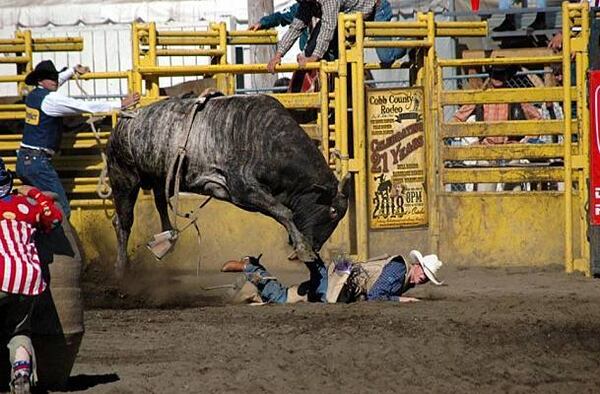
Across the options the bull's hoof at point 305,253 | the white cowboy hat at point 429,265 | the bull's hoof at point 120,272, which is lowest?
the bull's hoof at point 120,272

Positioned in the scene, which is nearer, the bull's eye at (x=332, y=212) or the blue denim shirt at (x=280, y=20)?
the bull's eye at (x=332, y=212)

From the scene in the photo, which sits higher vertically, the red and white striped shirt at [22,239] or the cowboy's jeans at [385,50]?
the cowboy's jeans at [385,50]

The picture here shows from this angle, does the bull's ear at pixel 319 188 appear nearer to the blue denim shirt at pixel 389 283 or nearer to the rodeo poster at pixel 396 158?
the blue denim shirt at pixel 389 283

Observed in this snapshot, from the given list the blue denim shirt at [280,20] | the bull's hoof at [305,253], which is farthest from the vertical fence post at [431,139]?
the bull's hoof at [305,253]

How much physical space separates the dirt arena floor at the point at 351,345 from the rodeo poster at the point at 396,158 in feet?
5.46

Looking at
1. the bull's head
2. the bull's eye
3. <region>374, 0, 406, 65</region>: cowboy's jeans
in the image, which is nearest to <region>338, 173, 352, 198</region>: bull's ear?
the bull's head

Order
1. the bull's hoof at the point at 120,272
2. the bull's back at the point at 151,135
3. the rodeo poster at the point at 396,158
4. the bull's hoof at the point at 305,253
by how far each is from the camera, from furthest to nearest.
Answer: the rodeo poster at the point at 396,158, the bull's hoof at the point at 120,272, the bull's back at the point at 151,135, the bull's hoof at the point at 305,253

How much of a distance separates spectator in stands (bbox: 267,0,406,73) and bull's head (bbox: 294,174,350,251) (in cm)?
179

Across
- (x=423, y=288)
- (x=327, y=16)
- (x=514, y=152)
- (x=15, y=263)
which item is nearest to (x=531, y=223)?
(x=514, y=152)

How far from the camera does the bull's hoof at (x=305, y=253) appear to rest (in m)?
9.16

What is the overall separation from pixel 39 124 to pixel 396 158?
10.3ft

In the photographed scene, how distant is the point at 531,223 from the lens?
1128 centimetres

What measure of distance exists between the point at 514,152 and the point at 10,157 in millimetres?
4702

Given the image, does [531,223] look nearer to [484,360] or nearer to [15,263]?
[484,360]
